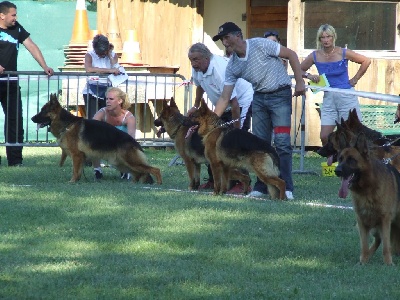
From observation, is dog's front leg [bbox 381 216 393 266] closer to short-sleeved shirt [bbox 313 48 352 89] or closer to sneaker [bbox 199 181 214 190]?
sneaker [bbox 199 181 214 190]

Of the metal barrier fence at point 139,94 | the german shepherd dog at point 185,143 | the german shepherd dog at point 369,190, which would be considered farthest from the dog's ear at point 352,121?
the metal barrier fence at point 139,94

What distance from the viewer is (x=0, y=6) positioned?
44.4ft

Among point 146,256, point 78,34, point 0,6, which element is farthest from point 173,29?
point 146,256

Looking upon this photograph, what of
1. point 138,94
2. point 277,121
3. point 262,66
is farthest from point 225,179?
point 138,94

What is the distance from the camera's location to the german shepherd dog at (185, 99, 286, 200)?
34.4 ft

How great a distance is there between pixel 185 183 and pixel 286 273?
18.3 feet

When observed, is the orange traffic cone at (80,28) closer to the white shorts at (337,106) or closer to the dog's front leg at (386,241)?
the white shorts at (337,106)

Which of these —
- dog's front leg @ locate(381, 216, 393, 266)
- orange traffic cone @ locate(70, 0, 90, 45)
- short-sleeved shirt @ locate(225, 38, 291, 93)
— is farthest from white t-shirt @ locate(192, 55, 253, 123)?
orange traffic cone @ locate(70, 0, 90, 45)

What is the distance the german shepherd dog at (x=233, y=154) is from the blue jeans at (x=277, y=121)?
0.20 m

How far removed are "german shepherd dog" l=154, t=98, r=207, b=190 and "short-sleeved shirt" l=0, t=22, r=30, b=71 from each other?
308cm

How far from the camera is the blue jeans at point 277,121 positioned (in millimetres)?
10516

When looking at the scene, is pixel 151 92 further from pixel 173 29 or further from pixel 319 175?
pixel 319 175

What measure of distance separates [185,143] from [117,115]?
1.90 meters

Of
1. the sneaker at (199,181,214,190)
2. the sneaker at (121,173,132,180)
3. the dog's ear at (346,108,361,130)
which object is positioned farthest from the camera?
the sneaker at (121,173,132,180)
